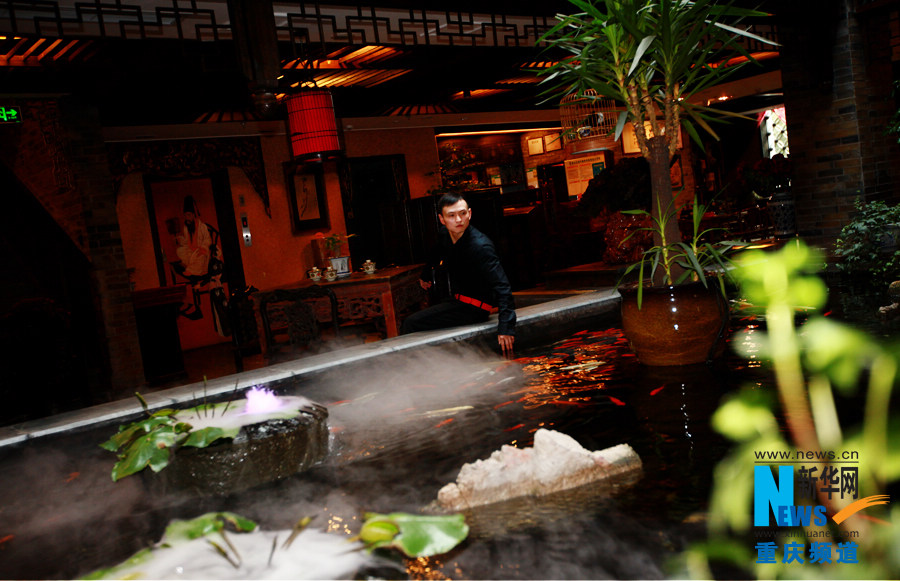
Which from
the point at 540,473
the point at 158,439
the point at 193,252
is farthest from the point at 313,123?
the point at 193,252

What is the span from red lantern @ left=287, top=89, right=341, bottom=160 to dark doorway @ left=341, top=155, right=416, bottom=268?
4822mm

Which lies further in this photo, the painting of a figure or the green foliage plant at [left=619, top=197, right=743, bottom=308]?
the painting of a figure

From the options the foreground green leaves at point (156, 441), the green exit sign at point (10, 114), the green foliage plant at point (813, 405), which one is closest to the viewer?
the green foliage plant at point (813, 405)

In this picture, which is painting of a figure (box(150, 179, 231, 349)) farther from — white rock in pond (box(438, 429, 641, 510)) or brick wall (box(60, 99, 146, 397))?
white rock in pond (box(438, 429, 641, 510))

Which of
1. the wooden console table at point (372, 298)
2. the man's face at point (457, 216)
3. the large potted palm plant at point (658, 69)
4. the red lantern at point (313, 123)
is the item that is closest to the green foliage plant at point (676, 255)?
the large potted palm plant at point (658, 69)

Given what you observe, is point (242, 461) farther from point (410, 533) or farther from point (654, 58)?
point (654, 58)

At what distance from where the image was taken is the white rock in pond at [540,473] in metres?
1.97

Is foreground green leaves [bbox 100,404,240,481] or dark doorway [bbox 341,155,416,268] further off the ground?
dark doorway [bbox 341,155,416,268]

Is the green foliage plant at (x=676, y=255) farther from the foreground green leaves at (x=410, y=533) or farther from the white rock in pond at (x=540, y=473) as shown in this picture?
the foreground green leaves at (x=410, y=533)

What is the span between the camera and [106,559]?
1971mm

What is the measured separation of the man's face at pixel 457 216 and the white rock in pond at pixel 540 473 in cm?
293

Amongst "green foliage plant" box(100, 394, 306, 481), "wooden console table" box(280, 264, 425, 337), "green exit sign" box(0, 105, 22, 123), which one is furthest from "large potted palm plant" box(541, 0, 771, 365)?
"green exit sign" box(0, 105, 22, 123)

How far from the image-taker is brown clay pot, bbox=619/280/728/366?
3225 mm

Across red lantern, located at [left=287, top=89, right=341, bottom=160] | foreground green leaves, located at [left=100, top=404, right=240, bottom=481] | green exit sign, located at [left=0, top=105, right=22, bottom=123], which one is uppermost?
green exit sign, located at [left=0, top=105, right=22, bottom=123]
